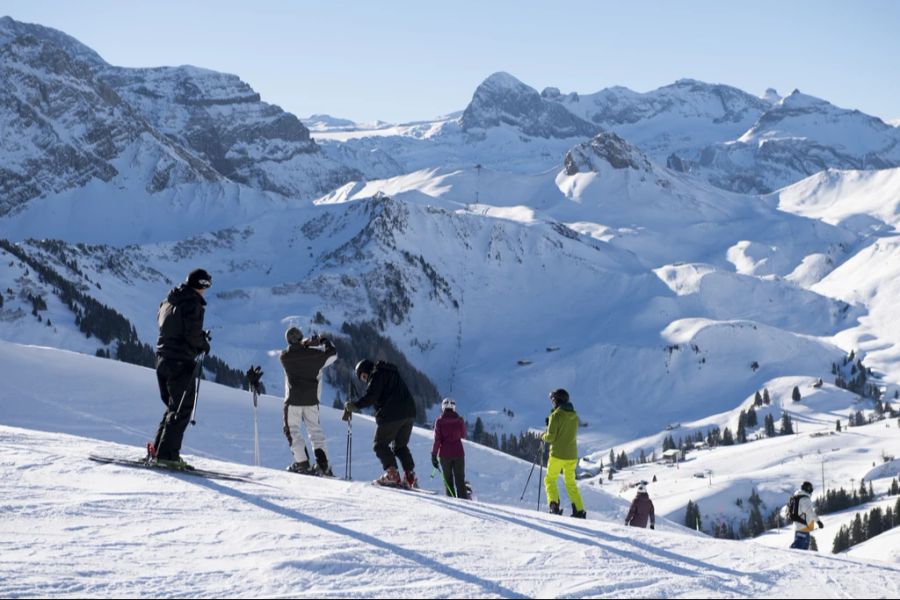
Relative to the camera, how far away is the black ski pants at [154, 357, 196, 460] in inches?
589

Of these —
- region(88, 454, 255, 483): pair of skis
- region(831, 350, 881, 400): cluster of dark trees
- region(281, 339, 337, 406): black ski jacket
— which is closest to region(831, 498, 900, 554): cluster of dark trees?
region(831, 350, 881, 400): cluster of dark trees

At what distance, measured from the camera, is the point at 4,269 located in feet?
495

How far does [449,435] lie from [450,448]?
0.27m

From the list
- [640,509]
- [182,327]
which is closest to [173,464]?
[182,327]

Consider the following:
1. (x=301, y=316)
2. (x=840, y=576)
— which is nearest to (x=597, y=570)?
(x=840, y=576)

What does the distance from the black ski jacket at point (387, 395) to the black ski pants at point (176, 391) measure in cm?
301

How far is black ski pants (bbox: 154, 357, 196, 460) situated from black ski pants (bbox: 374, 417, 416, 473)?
11.5 feet

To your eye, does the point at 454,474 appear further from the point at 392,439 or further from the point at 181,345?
the point at 181,345

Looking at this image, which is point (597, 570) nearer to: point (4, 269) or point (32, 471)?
point (32, 471)

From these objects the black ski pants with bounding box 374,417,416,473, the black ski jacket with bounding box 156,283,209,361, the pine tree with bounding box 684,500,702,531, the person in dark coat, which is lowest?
the pine tree with bounding box 684,500,702,531

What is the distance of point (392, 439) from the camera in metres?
17.5

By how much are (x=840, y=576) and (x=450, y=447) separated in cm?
863

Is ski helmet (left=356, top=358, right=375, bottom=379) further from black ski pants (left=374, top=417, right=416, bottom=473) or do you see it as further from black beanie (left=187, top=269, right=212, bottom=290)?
black beanie (left=187, top=269, right=212, bottom=290)

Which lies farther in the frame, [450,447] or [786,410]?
[786,410]
